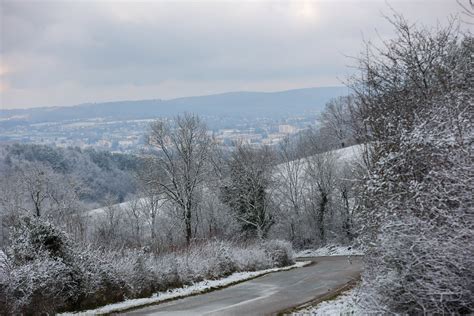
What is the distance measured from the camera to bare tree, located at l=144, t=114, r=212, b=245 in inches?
1710

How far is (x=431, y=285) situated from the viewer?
→ 22.8ft

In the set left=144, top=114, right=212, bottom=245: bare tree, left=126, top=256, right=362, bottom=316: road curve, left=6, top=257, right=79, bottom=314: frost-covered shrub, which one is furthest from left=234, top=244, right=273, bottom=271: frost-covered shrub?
left=144, top=114, right=212, bottom=245: bare tree

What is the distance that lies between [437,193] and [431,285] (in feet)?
5.18

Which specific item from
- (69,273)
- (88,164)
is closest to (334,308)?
(69,273)

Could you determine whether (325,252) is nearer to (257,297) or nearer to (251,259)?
(251,259)

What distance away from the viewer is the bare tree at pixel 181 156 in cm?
4344

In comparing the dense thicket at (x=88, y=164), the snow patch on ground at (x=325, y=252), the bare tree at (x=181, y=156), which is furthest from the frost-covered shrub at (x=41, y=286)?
the dense thicket at (x=88, y=164)

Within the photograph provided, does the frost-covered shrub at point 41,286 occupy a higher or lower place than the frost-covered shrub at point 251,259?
higher

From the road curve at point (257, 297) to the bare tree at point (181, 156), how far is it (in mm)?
23031

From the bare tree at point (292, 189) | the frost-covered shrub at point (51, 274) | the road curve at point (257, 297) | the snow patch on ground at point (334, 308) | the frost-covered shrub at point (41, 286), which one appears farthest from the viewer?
the bare tree at point (292, 189)

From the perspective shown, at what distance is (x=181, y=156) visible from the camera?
145ft

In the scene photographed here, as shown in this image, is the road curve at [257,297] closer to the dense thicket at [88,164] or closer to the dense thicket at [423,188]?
the dense thicket at [423,188]

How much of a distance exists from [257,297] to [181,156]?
97.4 feet

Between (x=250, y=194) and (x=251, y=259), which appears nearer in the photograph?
(x=251, y=259)
